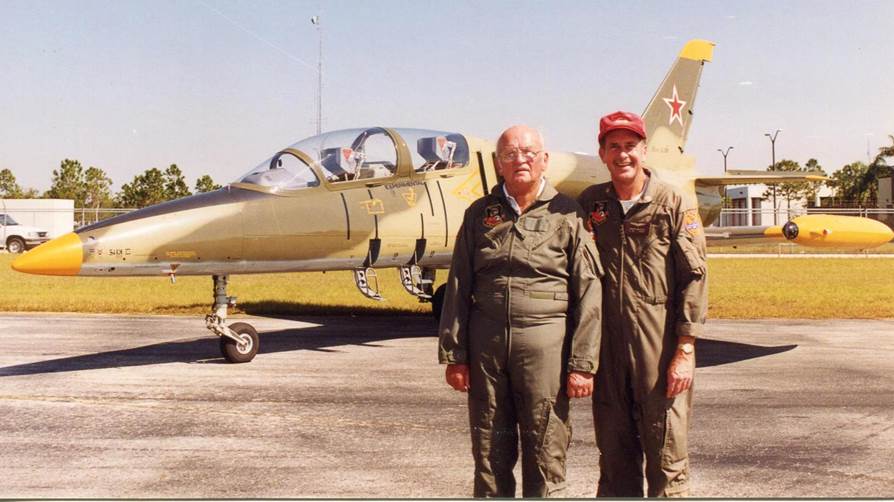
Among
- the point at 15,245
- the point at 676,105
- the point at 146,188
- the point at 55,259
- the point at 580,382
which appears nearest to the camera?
the point at 580,382

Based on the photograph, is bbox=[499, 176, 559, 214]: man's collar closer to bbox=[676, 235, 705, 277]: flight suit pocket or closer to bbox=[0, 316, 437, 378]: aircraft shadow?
bbox=[676, 235, 705, 277]: flight suit pocket

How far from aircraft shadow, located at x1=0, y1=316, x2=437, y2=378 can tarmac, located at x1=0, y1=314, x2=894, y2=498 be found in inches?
2.8

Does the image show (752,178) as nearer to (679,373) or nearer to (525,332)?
(679,373)

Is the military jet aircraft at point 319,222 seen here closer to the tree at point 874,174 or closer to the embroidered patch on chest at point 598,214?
the embroidered patch on chest at point 598,214

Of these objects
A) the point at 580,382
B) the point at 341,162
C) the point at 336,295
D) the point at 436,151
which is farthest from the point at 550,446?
the point at 336,295

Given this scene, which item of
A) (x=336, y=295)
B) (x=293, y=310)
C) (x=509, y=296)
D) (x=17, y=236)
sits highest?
(x=17, y=236)

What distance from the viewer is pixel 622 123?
4363mm

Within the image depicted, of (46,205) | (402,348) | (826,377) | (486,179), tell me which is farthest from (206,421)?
(46,205)

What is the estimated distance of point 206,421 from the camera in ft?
24.5

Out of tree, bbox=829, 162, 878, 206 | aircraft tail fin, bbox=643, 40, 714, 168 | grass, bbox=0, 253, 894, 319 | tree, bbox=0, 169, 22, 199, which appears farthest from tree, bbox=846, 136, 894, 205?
tree, bbox=0, 169, 22, 199

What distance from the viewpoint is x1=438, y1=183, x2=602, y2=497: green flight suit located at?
419cm

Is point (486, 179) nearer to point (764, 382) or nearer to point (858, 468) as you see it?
point (764, 382)

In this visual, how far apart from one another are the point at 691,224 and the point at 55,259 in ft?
23.3

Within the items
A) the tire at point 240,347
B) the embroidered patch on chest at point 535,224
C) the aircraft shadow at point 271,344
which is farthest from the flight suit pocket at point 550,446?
the aircraft shadow at point 271,344
